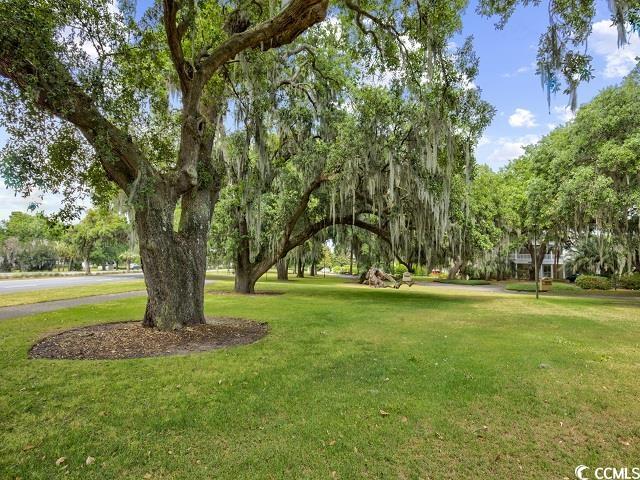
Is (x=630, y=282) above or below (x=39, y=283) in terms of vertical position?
above

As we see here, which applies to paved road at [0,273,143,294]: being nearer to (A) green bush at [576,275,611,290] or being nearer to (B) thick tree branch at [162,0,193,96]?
(B) thick tree branch at [162,0,193,96]

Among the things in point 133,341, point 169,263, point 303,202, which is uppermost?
point 303,202

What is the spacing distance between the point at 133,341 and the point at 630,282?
1237 inches

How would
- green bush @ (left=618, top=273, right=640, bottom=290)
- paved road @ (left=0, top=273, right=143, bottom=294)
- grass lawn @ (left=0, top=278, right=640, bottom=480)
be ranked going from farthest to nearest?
green bush @ (left=618, top=273, right=640, bottom=290)
paved road @ (left=0, top=273, right=143, bottom=294)
grass lawn @ (left=0, top=278, right=640, bottom=480)

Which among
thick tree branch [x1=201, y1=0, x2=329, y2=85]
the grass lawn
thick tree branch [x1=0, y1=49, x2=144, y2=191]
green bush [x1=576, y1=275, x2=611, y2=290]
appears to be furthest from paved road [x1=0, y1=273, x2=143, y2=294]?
green bush [x1=576, y1=275, x2=611, y2=290]

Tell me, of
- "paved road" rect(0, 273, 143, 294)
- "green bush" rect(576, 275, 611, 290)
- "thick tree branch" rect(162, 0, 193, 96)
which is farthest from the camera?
"green bush" rect(576, 275, 611, 290)

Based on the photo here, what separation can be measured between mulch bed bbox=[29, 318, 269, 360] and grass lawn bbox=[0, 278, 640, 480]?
1.42ft

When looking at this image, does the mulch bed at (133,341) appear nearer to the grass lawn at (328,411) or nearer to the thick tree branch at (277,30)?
the grass lawn at (328,411)

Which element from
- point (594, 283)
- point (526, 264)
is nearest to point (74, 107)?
point (594, 283)

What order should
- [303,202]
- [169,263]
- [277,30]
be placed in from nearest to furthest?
[277,30] → [169,263] → [303,202]

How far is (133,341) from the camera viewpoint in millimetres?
6992

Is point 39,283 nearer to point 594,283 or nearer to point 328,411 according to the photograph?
point 328,411

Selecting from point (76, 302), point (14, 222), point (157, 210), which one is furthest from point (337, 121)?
point (14, 222)

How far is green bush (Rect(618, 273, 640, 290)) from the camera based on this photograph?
25781 millimetres
